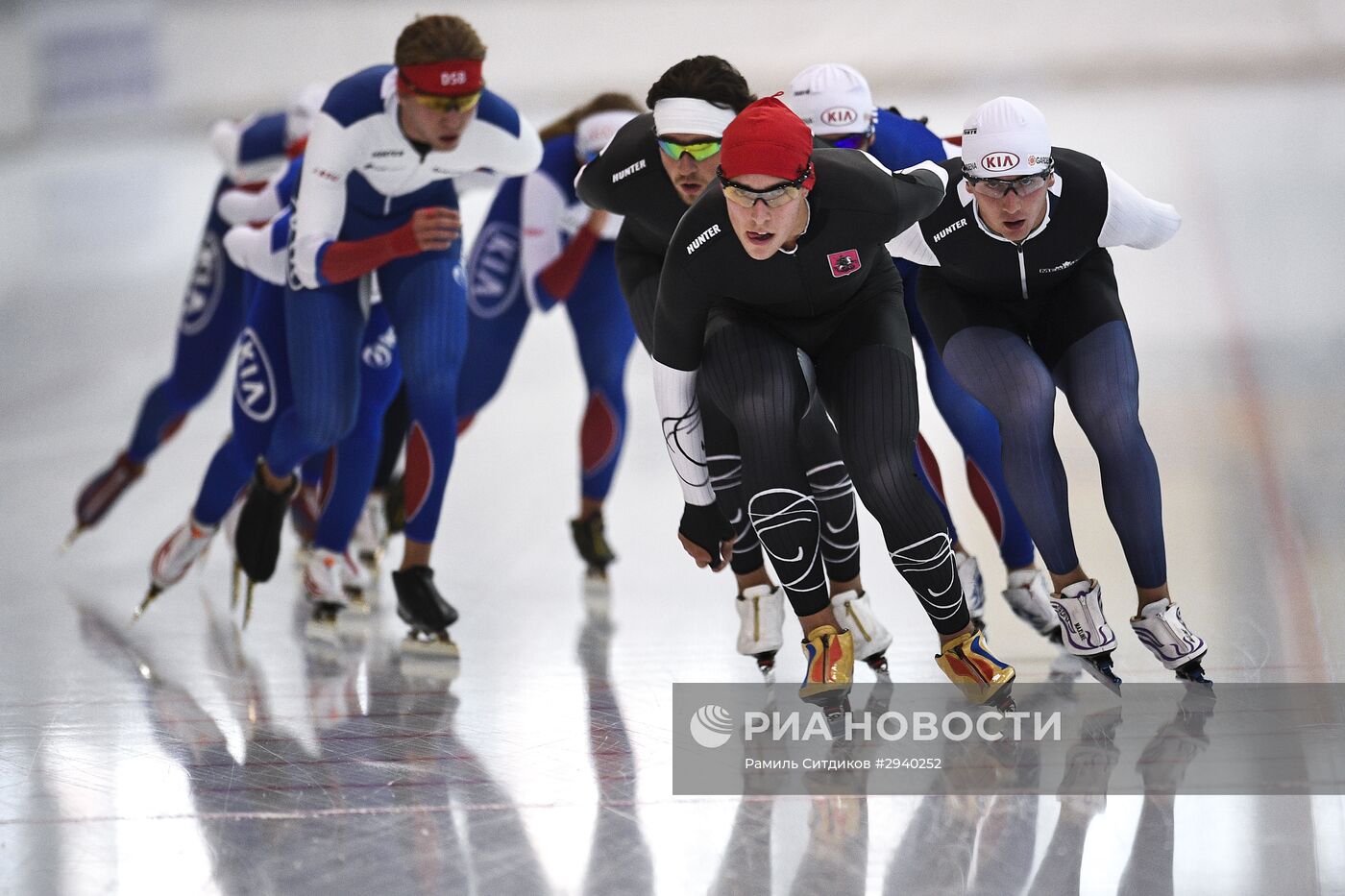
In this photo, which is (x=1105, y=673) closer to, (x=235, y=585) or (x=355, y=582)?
(x=355, y=582)

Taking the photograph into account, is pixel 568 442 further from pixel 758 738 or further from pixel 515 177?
pixel 758 738

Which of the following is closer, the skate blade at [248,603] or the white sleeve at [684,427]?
the white sleeve at [684,427]

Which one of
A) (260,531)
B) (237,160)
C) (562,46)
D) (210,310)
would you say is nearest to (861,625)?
(260,531)

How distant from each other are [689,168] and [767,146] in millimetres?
721

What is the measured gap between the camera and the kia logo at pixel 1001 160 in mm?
3395

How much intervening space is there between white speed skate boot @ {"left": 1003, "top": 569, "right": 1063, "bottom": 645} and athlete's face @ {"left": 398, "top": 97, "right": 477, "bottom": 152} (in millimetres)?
1909

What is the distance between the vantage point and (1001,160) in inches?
134

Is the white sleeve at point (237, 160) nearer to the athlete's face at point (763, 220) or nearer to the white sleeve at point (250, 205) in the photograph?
the white sleeve at point (250, 205)

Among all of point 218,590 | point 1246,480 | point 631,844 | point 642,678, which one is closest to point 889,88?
point 1246,480

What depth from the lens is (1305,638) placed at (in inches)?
154

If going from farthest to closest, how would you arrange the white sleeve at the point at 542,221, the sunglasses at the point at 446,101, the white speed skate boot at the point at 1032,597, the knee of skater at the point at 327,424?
1. the white sleeve at the point at 542,221
2. the knee of skater at the point at 327,424
3. the sunglasses at the point at 446,101
4. the white speed skate boot at the point at 1032,597

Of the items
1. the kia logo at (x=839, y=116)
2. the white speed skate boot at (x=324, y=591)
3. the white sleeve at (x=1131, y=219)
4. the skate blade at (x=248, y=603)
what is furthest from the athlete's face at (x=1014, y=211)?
the skate blade at (x=248, y=603)

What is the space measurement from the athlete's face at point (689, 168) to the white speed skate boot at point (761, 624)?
979 millimetres

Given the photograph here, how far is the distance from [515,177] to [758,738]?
260 cm
